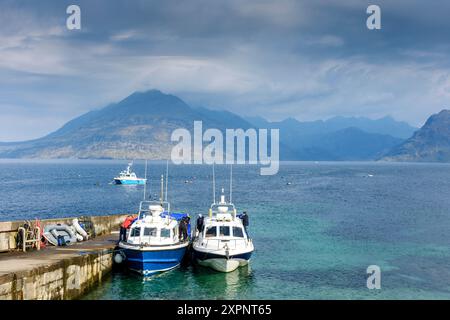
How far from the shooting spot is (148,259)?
108 ft

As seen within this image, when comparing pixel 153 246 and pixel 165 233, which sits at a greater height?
pixel 165 233

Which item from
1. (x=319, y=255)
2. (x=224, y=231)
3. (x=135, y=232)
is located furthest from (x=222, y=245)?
(x=319, y=255)

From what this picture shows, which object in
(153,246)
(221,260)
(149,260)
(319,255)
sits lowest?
(319,255)

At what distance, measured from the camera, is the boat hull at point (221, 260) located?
3416 cm

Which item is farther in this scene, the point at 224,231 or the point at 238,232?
the point at 238,232

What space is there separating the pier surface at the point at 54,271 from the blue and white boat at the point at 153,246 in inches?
74.7

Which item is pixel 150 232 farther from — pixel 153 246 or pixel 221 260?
pixel 221 260

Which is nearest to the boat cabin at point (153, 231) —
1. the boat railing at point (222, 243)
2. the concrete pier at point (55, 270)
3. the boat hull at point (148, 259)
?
the boat hull at point (148, 259)

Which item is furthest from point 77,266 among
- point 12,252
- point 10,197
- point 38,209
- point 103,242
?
point 10,197

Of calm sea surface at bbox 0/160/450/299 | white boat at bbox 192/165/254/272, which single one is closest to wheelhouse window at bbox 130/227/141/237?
calm sea surface at bbox 0/160/450/299

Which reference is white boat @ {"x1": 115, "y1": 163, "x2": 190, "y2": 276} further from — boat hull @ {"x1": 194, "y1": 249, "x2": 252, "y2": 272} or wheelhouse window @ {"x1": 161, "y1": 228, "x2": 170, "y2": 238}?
Result: boat hull @ {"x1": 194, "y1": 249, "x2": 252, "y2": 272}

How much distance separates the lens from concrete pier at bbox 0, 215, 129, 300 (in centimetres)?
2294

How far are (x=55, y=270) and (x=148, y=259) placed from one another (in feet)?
26.5
